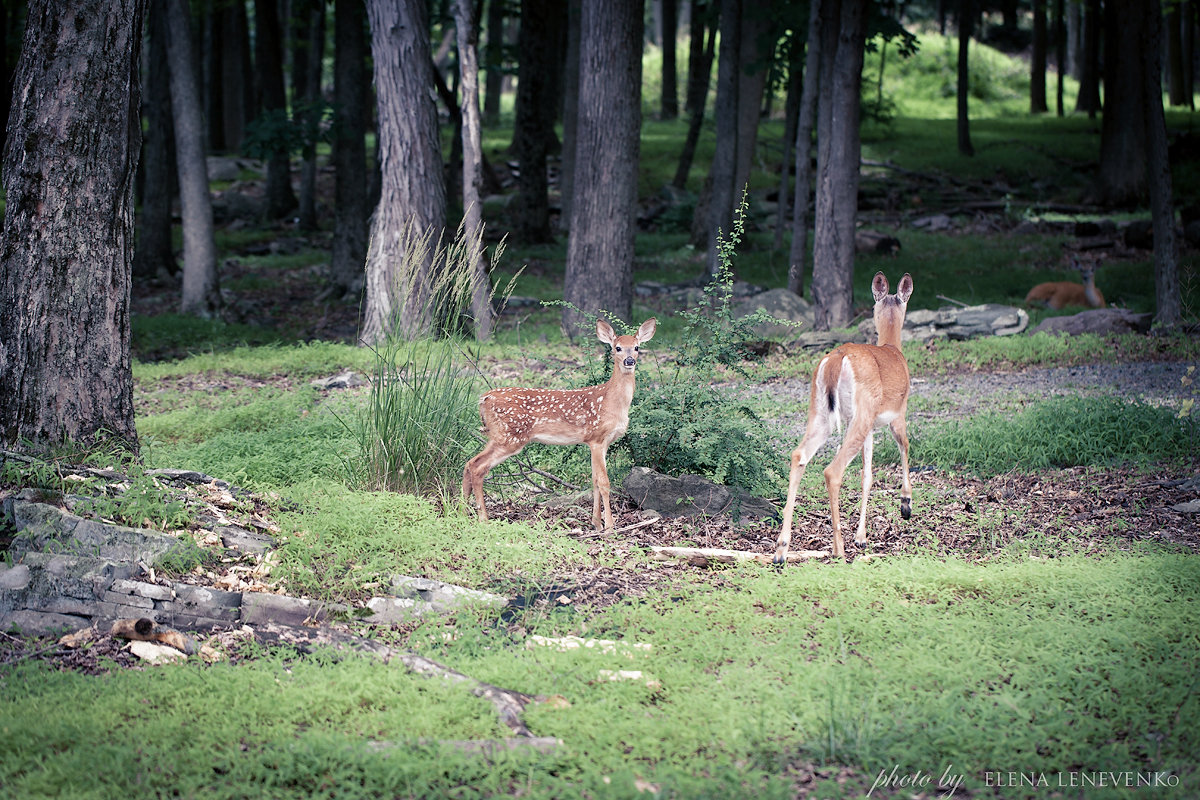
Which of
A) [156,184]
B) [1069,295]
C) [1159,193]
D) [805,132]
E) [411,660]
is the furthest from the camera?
[156,184]

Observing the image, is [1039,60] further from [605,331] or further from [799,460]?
[799,460]

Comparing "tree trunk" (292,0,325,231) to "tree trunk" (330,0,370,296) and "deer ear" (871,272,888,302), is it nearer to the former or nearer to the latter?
"tree trunk" (330,0,370,296)

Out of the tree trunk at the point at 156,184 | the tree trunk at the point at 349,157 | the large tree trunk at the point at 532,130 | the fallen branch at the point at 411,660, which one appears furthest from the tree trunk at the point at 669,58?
the fallen branch at the point at 411,660

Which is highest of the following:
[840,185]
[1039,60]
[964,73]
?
[1039,60]

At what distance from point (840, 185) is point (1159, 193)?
3866 mm

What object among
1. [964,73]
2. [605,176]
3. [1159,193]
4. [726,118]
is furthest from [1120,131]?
[605,176]

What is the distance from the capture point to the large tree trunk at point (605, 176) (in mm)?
12852

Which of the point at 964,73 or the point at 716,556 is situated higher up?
the point at 964,73

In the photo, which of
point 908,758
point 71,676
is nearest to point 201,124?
point 71,676

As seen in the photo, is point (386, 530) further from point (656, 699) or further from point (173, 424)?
point (173, 424)

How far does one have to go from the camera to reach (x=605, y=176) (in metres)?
13.1

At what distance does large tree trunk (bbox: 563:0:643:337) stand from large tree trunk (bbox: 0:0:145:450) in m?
7.19

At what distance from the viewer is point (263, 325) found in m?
15.7

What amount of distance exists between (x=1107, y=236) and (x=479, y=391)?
1841 centimetres
